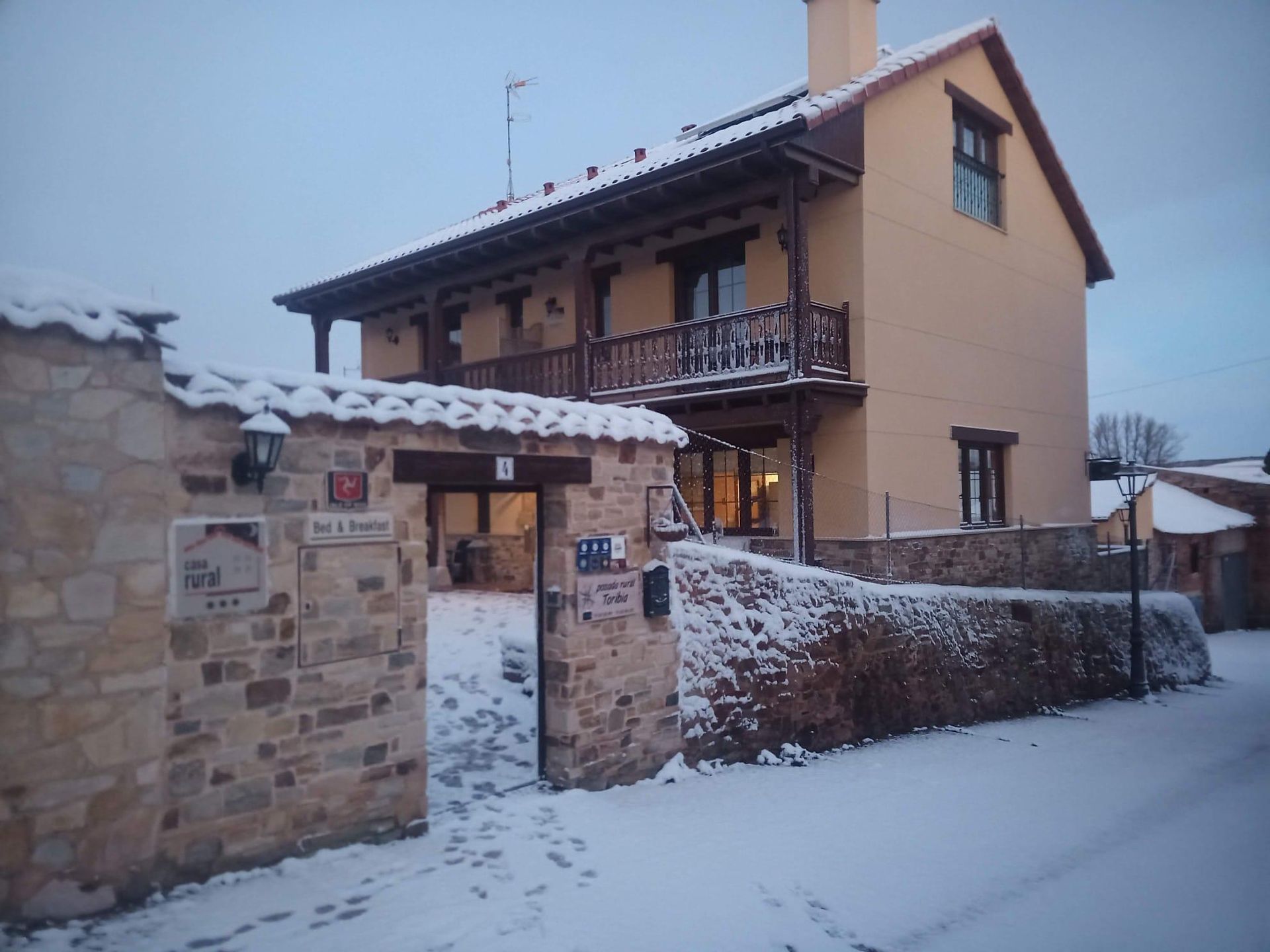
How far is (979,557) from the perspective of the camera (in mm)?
13227

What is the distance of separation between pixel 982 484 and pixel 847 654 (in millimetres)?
6669

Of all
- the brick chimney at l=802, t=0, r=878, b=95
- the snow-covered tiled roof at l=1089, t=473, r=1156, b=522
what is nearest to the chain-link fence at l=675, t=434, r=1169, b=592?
the brick chimney at l=802, t=0, r=878, b=95

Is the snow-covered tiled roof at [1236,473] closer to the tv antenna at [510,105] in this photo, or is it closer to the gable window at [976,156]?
the gable window at [976,156]

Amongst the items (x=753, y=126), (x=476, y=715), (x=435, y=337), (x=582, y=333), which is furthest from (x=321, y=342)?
(x=476, y=715)

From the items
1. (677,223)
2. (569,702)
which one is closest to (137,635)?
(569,702)

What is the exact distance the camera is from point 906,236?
12.2 m

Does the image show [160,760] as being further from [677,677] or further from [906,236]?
[906,236]

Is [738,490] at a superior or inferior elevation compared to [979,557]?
A: superior

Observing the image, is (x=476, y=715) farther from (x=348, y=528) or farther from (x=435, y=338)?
(x=435, y=338)

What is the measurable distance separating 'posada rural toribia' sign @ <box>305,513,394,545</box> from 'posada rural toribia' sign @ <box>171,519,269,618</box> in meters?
0.32

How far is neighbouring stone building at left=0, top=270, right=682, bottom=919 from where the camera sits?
12.6 feet

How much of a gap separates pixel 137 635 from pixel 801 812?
4.78 metres

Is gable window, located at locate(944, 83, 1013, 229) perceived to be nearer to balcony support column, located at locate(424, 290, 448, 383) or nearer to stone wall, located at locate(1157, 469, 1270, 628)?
balcony support column, located at locate(424, 290, 448, 383)

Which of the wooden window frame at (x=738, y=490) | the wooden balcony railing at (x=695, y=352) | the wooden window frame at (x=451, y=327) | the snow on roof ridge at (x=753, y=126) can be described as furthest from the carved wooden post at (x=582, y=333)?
the wooden window frame at (x=451, y=327)
